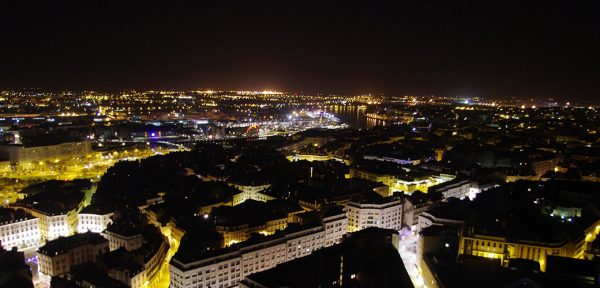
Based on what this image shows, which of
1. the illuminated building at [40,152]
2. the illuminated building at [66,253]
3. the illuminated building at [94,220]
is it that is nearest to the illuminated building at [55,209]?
the illuminated building at [94,220]

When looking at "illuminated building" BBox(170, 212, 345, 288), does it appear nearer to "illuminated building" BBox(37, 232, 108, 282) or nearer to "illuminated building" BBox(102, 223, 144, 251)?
"illuminated building" BBox(102, 223, 144, 251)

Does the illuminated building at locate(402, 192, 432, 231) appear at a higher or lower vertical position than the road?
higher

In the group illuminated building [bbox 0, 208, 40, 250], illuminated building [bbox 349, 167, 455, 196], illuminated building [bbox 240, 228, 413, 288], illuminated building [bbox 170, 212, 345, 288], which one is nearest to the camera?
illuminated building [bbox 240, 228, 413, 288]

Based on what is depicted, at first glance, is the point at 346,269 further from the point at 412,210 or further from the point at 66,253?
the point at 66,253

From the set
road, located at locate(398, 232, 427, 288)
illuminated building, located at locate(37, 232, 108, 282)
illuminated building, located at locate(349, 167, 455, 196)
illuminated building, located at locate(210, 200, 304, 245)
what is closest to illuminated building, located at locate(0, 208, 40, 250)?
illuminated building, located at locate(37, 232, 108, 282)

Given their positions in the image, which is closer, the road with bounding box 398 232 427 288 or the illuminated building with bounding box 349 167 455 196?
the road with bounding box 398 232 427 288

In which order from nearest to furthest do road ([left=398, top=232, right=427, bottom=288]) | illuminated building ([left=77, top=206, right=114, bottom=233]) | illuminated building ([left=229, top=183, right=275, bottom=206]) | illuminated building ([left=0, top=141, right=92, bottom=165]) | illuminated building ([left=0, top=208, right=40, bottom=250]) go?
road ([left=398, top=232, right=427, bottom=288]) < illuminated building ([left=0, top=208, right=40, bottom=250]) < illuminated building ([left=77, top=206, right=114, bottom=233]) < illuminated building ([left=229, top=183, right=275, bottom=206]) < illuminated building ([left=0, top=141, right=92, bottom=165])

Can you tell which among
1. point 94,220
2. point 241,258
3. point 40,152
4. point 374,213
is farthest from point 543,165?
point 40,152
